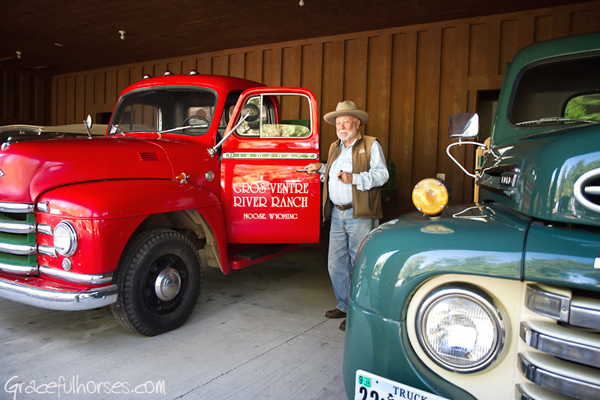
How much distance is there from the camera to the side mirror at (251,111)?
3.47 meters

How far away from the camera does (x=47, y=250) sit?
2.51 m

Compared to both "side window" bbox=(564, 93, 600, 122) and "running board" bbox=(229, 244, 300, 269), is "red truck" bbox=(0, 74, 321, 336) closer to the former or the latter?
"running board" bbox=(229, 244, 300, 269)

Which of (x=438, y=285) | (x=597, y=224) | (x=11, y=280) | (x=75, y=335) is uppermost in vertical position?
(x=597, y=224)

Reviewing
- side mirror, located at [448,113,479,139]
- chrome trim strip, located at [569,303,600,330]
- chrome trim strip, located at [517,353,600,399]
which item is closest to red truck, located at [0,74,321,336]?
side mirror, located at [448,113,479,139]

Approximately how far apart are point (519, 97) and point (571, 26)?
420 cm

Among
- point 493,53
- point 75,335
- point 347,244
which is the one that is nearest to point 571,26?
point 493,53

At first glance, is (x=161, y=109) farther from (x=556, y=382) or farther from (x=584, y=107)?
(x=556, y=382)

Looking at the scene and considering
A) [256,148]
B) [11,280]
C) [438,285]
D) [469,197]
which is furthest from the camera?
[469,197]

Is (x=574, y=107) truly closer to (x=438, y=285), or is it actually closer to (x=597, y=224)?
(x=597, y=224)

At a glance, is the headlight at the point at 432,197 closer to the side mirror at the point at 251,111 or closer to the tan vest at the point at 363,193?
the tan vest at the point at 363,193

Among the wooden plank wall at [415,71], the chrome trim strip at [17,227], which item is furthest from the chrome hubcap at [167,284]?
the wooden plank wall at [415,71]

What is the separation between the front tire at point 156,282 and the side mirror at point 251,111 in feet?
4.03

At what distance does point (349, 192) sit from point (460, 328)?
2.05m

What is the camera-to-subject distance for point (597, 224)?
985 mm
